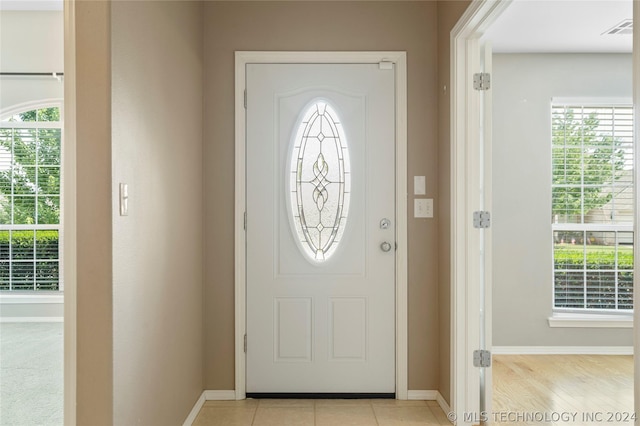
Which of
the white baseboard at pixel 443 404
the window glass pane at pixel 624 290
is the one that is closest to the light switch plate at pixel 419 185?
the white baseboard at pixel 443 404

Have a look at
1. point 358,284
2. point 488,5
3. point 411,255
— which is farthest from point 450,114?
point 358,284

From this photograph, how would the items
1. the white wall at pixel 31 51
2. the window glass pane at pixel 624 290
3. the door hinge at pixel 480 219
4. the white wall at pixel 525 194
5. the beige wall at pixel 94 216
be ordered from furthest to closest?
the window glass pane at pixel 624 290 → the white wall at pixel 525 194 → the door hinge at pixel 480 219 → the white wall at pixel 31 51 → the beige wall at pixel 94 216

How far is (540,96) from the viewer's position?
4359mm

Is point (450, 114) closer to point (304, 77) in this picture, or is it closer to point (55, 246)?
point (304, 77)

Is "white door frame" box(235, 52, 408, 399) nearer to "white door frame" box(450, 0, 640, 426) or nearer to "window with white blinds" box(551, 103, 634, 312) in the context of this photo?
"white door frame" box(450, 0, 640, 426)

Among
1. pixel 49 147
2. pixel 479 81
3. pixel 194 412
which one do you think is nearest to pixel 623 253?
pixel 479 81

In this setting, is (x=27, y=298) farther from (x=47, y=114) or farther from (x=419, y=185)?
(x=419, y=185)

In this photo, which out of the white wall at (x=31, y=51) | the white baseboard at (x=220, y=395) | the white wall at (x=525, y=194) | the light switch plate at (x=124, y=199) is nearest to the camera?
the light switch plate at (x=124, y=199)

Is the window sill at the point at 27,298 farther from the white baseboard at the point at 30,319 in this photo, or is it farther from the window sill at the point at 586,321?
the window sill at the point at 586,321

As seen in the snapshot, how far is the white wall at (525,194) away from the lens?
14.2 ft

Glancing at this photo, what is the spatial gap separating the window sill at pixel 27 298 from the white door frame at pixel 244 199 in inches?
49.5

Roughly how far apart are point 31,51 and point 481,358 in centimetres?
267

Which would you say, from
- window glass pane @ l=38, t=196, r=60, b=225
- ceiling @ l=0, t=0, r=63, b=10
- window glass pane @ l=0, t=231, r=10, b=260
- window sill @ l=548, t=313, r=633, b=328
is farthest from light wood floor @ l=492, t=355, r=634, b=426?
ceiling @ l=0, t=0, r=63, b=10

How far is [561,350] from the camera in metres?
4.40
